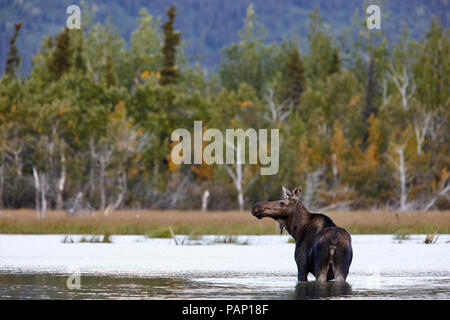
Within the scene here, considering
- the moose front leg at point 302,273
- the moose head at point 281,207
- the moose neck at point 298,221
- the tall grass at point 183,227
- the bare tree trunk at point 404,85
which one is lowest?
the moose front leg at point 302,273

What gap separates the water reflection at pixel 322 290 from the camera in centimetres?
1185

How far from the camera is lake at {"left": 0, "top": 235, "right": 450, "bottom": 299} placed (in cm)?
1234

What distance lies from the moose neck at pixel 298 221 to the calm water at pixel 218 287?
816mm

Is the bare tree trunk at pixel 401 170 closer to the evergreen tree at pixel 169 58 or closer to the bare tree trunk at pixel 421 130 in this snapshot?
the bare tree trunk at pixel 421 130

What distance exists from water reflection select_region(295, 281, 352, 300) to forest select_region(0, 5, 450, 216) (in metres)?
36.8

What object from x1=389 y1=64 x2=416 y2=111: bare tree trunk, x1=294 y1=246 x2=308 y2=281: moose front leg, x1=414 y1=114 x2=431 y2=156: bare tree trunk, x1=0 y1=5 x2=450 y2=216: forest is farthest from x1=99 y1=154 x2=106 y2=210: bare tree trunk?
x1=294 y1=246 x2=308 y2=281: moose front leg

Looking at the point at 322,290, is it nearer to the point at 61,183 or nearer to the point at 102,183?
the point at 102,183

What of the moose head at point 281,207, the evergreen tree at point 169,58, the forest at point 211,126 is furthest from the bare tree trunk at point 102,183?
the moose head at point 281,207

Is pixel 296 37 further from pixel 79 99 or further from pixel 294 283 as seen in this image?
pixel 294 283

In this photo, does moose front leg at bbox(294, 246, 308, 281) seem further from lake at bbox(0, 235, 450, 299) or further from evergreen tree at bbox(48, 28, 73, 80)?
evergreen tree at bbox(48, 28, 73, 80)

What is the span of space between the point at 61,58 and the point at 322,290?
185ft

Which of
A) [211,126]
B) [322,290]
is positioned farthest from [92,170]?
[322,290]
